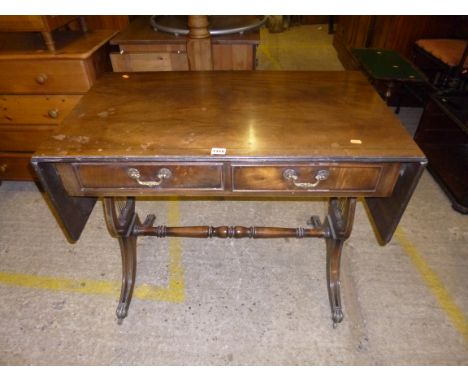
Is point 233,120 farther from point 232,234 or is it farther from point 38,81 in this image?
point 38,81

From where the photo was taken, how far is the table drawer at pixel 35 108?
211 cm

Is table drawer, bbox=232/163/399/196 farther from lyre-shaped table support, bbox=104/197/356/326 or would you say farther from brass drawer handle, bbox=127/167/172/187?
lyre-shaped table support, bbox=104/197/356/326

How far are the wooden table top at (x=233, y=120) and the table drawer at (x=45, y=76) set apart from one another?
0.47 meters

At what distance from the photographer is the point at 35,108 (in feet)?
7.10

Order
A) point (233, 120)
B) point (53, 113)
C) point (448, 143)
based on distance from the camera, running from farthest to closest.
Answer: point (448, 143) → point (53, 113) → point (233, 120)

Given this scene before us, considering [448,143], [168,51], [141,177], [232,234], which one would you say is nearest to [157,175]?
[141,177]

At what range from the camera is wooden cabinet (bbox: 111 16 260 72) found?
2.13 metres

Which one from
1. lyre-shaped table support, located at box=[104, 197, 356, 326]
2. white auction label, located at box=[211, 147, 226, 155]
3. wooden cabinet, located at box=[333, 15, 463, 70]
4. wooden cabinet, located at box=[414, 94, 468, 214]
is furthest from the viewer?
wooden cabinet, located at box=[333, 15, 463, 70]

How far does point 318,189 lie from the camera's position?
122cm

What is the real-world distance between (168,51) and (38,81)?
0.86 m

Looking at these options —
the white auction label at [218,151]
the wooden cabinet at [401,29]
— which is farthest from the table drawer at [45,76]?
the wooden cabinet at [401,29]

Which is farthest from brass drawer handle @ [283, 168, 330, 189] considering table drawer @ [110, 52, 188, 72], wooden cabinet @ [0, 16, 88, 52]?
wooden cabinet @ [0, 16, 88, 52]

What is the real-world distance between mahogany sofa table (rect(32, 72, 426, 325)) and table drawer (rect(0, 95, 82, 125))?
0.74 metres

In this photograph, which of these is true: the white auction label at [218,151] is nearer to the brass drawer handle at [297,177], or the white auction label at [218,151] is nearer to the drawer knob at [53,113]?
the brass drawer handle at [297,177]
